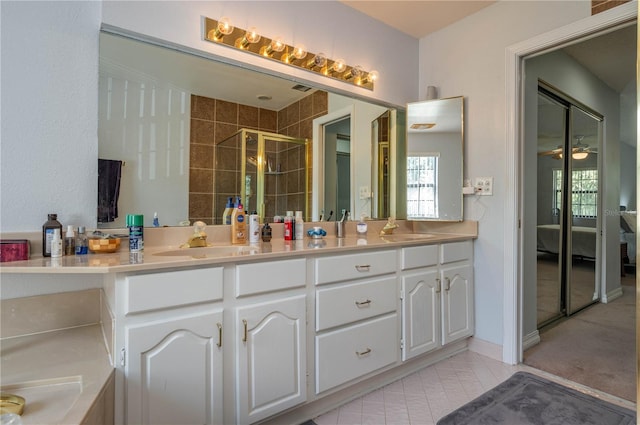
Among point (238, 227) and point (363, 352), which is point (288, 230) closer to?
point (238, 227)

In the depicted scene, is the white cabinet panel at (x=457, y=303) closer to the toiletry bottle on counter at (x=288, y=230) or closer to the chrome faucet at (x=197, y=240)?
the toiletry bottle on counter at (x=288, y=230)

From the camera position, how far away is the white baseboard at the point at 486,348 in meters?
2.27

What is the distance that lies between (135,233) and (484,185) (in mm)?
2195

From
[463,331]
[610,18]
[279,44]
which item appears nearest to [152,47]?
[279,44]

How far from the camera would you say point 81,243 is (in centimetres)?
141

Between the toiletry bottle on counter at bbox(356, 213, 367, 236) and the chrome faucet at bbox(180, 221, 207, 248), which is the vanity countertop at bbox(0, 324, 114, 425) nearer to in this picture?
the chrome faucet at bbox(180, 221, 207, 248)

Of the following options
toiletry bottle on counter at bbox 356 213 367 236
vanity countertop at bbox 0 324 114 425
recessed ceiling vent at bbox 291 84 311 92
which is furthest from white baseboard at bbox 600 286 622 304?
vanity countertop at bbox 0 324 114 425

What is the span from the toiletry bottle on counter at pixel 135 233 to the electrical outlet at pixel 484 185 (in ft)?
7.06

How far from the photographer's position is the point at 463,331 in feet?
7.54

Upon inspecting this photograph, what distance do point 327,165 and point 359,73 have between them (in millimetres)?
712

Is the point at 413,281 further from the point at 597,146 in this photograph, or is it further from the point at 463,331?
the point at 597,146

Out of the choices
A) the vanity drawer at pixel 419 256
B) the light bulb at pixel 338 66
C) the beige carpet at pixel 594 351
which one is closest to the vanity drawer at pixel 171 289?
the vanity drawer at pixel 419 256

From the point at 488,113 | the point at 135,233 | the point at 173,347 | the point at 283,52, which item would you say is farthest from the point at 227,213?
the point at 488,113

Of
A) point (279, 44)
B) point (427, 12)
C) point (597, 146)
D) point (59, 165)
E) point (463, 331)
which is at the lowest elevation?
point (463, 331)
